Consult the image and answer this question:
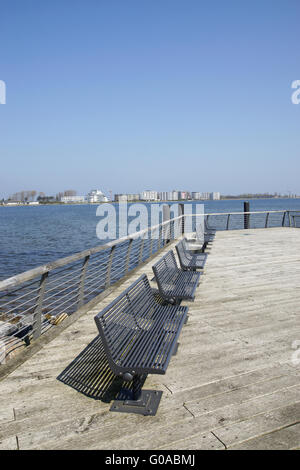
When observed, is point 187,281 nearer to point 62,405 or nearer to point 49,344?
point 49,344

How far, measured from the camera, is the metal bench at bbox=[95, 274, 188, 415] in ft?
8.99

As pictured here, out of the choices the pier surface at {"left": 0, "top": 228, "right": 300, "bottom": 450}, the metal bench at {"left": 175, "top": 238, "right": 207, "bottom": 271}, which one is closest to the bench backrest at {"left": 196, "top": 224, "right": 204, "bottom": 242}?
the metal bench at {"left": 175, "top": 238, "right": 207, "bottom": 271}

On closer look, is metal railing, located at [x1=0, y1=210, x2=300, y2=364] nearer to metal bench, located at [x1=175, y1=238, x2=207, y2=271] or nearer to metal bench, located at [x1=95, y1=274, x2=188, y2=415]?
metal bench, located at [x1=95, y1=274, x2=188, y2=415]

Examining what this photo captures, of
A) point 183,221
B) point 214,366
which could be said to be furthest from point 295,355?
point 183,221

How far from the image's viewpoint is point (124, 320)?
3.30 metres

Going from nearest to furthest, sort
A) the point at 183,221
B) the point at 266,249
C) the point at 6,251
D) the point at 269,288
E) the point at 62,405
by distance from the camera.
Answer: the point at 62,405 < the point at 269,288 < the point at 266,249 < the point at 183,221 < the point at 6,251

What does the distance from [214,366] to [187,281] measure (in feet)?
6.20

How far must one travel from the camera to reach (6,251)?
27.4 m

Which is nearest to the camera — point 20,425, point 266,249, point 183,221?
point 20,425

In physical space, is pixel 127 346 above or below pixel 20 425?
Result: above

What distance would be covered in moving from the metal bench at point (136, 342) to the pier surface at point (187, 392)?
6.0 inches

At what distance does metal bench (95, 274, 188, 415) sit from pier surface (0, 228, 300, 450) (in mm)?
151

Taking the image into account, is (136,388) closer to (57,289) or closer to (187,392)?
(187,392)
